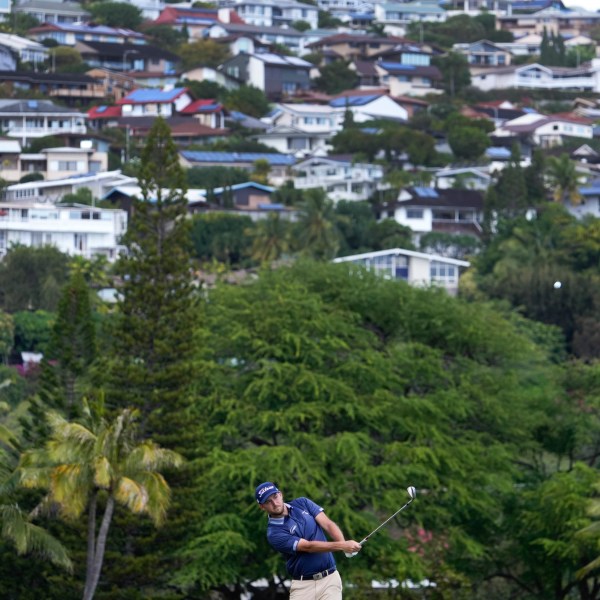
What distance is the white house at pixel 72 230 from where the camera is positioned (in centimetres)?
7881

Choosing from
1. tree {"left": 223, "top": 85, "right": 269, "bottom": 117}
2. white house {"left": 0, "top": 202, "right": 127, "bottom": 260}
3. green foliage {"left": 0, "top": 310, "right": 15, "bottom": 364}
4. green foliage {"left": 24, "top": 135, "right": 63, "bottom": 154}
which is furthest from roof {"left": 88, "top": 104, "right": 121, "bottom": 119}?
green foliage {"left": 0, "top": 310, "right": 15, "bottom": 364}

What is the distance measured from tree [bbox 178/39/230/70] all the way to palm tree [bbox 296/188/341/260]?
42.1 meters

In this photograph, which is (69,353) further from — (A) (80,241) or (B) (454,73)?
(B) (454,73)

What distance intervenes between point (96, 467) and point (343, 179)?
64217 millimetres

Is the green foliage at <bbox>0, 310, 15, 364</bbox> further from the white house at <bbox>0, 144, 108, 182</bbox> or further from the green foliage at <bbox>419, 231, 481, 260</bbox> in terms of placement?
the white house at <bbox>0, 144, 108, 182</bbox>

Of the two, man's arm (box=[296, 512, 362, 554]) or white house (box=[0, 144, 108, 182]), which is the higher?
man's arm (box=[296, 512, 362, 554])

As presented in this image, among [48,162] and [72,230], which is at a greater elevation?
[72,230]

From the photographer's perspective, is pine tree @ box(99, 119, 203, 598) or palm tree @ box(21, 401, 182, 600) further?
pine tree @ box(99, 119, 203, 598)

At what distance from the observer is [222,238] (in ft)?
253

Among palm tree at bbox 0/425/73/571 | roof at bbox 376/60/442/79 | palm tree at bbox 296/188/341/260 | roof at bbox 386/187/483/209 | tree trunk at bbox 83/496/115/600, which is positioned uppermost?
palm tree at bbox 0/425/73/571

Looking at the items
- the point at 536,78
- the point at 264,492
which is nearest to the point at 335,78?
the point at 536,78

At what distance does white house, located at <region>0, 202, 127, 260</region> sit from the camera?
78812mm

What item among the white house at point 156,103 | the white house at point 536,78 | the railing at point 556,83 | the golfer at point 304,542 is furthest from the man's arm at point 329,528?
the railing at point 556,83

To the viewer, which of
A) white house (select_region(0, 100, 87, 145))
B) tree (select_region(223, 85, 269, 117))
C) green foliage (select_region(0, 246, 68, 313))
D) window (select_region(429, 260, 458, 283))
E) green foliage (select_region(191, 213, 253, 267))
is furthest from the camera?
tree (select_region(223, 85, 269, 117))
